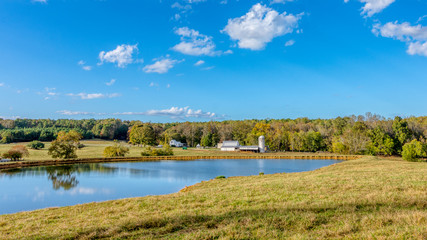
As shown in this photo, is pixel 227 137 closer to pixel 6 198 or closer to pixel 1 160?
pixel 1 160

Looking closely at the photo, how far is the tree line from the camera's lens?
68375 millimetres

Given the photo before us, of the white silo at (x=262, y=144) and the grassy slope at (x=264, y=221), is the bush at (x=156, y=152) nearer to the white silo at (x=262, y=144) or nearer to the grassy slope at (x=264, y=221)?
the white silo at (x=262, y=144)

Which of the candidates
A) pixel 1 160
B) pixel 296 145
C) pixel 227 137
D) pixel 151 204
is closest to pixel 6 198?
pixel 151 204

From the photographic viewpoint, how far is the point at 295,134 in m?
86.7

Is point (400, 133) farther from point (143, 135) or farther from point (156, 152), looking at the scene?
point (143, 135)

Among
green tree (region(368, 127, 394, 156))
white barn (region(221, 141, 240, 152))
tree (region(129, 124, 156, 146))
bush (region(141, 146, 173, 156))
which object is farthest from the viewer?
tree (region(129, 124, 156, 146))

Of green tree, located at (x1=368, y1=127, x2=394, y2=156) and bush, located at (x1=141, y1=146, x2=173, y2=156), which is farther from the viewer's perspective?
bush, located at (x1=141, y1=146, x2=173, y2=156)

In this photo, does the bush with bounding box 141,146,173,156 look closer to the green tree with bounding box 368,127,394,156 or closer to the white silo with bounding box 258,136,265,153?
the white silo with bounding box 258,136,265,153

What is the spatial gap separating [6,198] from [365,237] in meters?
26.3

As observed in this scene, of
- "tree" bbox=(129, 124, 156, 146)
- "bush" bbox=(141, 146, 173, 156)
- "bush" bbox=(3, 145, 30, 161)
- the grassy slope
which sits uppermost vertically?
"tree" bbox=(129, 124, 156, 146)

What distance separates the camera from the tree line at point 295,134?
68.4 metres

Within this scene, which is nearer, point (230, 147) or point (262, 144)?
point (262, 144)

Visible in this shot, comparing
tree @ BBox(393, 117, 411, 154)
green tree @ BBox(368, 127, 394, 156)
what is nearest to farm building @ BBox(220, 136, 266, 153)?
green tree @ BBox(368, 127, 394, 156)

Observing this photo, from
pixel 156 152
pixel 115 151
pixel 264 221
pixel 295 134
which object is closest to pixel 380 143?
pixel 295 134
